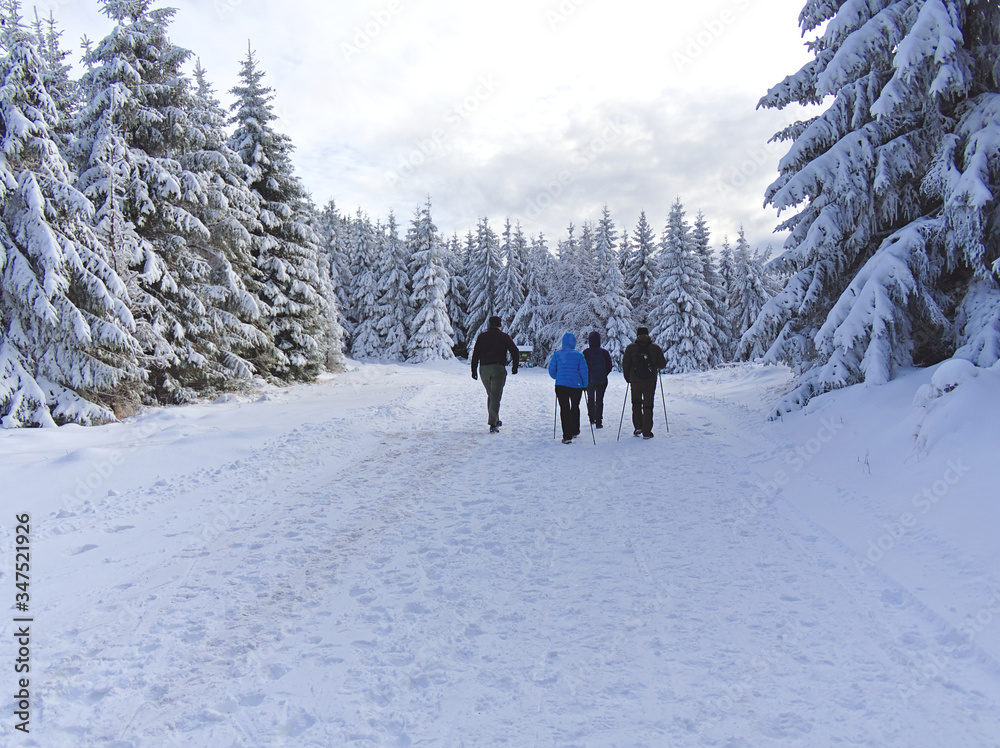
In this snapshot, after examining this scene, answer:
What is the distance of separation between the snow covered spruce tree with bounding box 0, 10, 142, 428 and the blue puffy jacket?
31.2ft

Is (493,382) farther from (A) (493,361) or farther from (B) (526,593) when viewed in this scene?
(B) (526,593)

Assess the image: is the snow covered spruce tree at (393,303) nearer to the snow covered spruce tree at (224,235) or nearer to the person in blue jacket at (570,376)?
the snow covered spruce tree at (224,235)

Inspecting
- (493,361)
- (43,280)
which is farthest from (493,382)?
(43,280)

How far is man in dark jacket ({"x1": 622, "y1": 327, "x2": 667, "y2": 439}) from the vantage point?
10.5 m

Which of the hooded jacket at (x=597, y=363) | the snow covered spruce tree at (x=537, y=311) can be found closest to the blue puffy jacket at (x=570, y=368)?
the hooded jacket at (x=597, y=363)

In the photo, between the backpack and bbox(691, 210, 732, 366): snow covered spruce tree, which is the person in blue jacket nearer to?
the backpack

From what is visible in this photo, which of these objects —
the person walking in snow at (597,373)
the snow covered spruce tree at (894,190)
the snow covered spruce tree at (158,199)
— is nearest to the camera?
the snow covered spruce tree at (894,190)

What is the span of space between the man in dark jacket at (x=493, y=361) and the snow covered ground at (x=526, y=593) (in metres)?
2.77

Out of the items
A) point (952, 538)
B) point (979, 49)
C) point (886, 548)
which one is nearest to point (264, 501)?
point (886, 548)

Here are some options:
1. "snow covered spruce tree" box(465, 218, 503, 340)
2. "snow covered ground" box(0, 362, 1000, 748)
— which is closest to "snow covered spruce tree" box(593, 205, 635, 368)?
"snow covered spruce tree" box(465, 218, 503, 340)

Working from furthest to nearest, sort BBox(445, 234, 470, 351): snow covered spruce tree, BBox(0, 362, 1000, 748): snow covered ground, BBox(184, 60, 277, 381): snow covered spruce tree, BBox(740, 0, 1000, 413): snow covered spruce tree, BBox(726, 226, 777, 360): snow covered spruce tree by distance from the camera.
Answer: BBox(445, 234, 470, 351): snow covered spruce tree, BBox(726, 226, 777, 360): snow covered spruce tree, BBox(184, 60, 277, 381): snow covered spruce tree, BBox(740, 0, 1000, 413): snow covered spruce tree, BBox(0, 362, 1000, 748): snow covered ground

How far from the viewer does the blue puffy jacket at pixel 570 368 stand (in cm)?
1047

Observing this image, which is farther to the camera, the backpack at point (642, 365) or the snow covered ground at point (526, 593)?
the backpack at point (642, 365)

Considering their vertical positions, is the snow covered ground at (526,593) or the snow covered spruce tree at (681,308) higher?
the snow covered spruce tree at (681,308)
